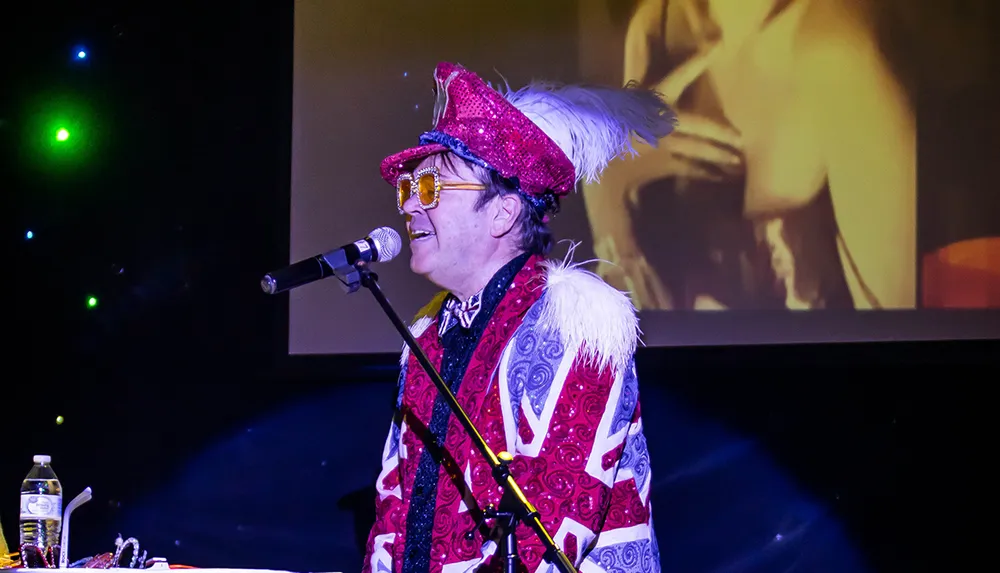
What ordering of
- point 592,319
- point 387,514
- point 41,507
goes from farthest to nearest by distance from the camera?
point 41,507
point 387,514
point 592,319

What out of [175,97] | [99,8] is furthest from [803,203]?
[99,8]

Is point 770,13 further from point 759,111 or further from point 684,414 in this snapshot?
point 684,414

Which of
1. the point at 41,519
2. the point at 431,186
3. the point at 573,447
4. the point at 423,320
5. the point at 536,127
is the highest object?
the point at 536,127

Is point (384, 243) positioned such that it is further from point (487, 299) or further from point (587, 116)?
point (587, 116)

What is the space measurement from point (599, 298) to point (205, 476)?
74.7 inches

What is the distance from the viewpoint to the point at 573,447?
2.09 meters

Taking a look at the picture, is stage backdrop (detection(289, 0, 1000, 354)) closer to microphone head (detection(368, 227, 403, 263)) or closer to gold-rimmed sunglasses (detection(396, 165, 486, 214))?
gold-rimmed sunglasses (detection(396, 165, 486, 214))

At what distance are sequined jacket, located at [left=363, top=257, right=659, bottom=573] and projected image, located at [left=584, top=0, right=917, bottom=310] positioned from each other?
102 centimetres

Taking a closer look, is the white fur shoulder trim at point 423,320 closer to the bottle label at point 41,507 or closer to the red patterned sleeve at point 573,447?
the red patterned sleeve at point 573,447

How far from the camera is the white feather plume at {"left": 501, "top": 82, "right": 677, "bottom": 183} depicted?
249 cm

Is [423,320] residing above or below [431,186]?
below

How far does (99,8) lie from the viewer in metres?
3.70

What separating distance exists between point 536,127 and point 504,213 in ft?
0.70

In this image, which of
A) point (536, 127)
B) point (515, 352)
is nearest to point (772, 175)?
point (536, 127)
